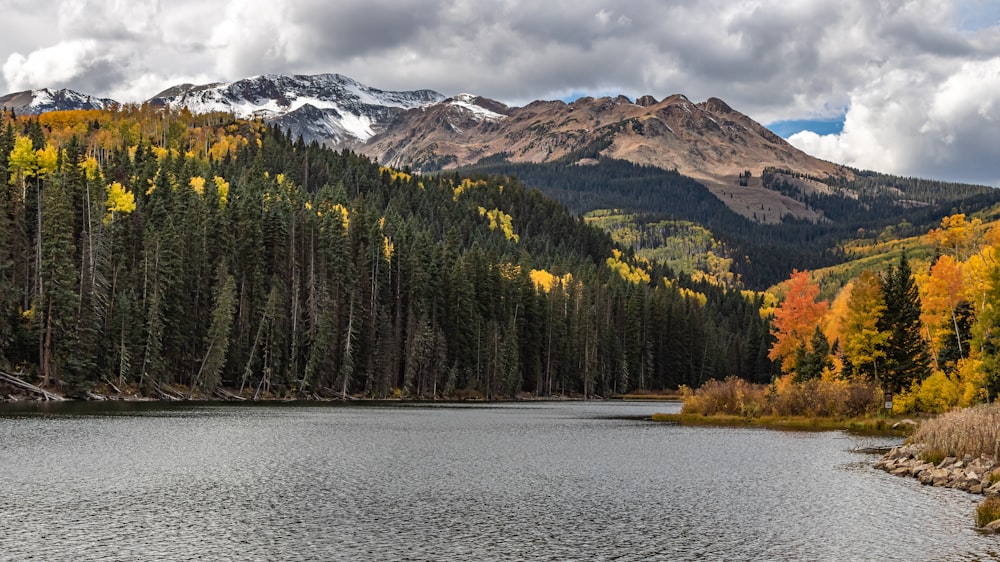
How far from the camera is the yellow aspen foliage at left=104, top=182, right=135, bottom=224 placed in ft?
398

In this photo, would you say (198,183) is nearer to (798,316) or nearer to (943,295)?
(798,316)

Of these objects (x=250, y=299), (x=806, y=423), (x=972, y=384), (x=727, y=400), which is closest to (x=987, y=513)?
(x=972, y=384)

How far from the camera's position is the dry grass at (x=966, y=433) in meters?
43.5

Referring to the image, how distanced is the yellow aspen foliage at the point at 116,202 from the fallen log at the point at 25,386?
106 ft

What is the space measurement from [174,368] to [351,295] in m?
29.4

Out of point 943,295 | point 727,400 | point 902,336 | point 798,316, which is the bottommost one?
point 727,400

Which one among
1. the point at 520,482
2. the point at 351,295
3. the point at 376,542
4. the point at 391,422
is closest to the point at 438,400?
the point at 351,295

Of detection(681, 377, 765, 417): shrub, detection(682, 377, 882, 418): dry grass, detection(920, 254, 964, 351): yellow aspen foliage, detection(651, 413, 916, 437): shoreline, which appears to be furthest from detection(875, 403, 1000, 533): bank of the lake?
detection(681, 377, 765, 417): shrub

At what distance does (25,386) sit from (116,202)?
37976 millimetres

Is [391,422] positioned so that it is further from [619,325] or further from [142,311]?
[619,325]

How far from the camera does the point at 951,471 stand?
139 ft

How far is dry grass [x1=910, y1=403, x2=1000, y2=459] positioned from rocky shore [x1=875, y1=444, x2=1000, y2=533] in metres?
0.54

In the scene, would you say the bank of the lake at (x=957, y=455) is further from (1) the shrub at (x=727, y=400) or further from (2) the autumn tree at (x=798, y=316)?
(2) the autumn tree at (x=798, y=316)

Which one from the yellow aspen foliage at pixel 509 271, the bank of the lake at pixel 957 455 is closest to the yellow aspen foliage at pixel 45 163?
the yellow aspen foliage at pixel 509 271
